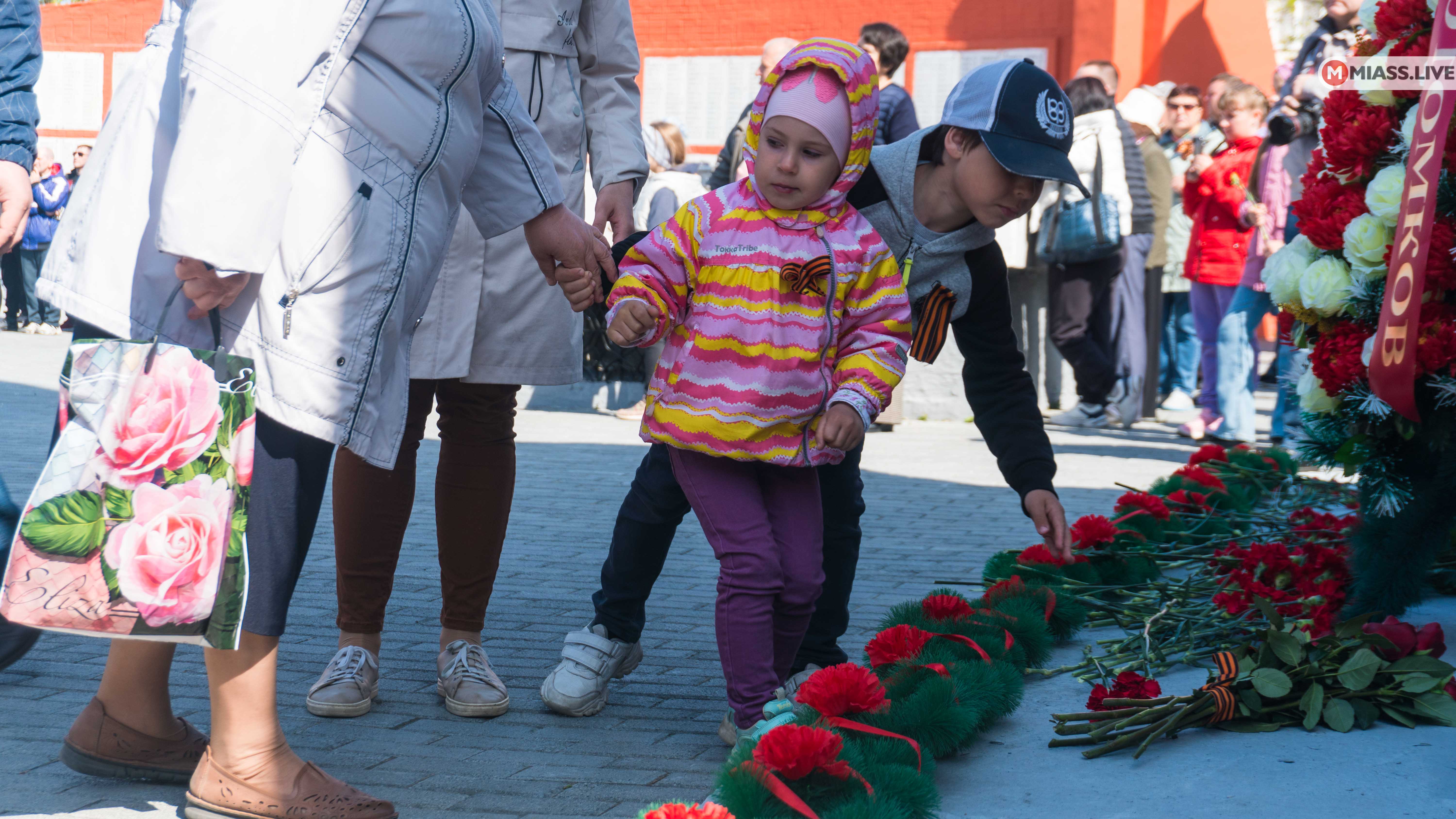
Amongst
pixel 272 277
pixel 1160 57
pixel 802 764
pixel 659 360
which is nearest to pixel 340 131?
pixel 272 277

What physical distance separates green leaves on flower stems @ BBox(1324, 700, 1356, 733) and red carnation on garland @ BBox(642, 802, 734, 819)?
135cm

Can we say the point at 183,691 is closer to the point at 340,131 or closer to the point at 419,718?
the point at 419,718

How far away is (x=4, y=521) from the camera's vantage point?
2523 millimetres

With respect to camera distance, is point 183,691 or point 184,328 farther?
point 183,691

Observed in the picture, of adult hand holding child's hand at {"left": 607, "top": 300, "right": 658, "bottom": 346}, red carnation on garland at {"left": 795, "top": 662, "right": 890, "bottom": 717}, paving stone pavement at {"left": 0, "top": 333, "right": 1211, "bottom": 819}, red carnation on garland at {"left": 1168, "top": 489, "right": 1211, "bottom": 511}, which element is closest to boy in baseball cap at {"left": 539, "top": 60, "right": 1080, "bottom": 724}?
paving stone pavement at {"left": 0, "top": 333, "right": 1211, "bottom": 819}

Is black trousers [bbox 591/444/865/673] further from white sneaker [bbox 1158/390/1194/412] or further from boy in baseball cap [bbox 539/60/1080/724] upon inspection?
white sneaker [bbox 1158/390/1194/412]

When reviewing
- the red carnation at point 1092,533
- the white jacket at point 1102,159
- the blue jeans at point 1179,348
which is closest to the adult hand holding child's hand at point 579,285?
the red carnation at point 1092,533

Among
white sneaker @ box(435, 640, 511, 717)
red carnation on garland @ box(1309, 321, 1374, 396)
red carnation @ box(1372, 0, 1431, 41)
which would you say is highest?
red carnation @ box(1372, 0, 1431, 41)

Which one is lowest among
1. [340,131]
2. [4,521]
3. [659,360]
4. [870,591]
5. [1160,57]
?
[870,591]

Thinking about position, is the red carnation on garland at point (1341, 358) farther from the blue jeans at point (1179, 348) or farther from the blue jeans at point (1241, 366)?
the blue jeans at point (1179, 348)

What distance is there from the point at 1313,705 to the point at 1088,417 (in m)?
6.79

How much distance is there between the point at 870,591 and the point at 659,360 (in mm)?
1767

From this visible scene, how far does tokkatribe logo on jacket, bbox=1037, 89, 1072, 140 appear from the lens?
290cm

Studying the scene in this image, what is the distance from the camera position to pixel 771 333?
279 cm
